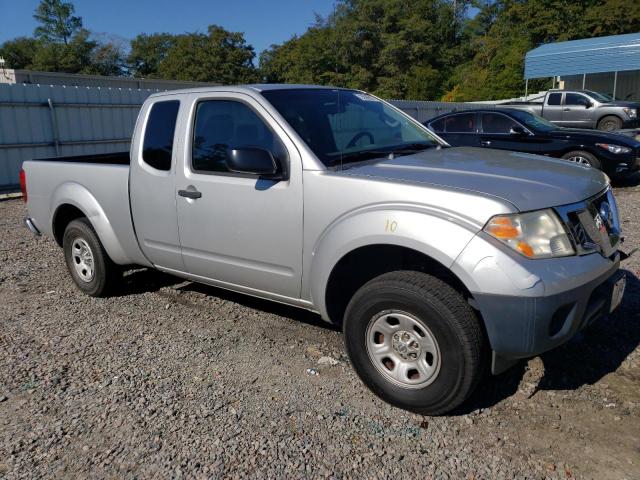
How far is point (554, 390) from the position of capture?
3438mm

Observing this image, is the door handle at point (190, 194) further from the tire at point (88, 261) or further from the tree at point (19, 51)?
the tree at point (19, 51)

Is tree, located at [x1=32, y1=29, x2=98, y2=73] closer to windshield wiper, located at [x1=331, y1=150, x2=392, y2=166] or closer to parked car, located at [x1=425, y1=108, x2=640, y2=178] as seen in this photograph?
parked car, located at [x1=425, y1=108, x2=640, y2=178]

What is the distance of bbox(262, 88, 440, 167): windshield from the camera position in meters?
3.71

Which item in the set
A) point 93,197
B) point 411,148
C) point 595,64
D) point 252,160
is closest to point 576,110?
point 595,64

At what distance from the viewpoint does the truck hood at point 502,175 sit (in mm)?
2936

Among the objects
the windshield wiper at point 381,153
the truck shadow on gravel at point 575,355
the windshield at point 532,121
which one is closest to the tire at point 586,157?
the windshield at point 532,121

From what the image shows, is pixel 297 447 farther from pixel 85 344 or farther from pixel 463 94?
pixel 463 94

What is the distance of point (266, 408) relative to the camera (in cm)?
332

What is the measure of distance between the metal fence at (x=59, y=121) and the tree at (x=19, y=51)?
78213mm

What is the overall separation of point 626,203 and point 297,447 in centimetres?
832

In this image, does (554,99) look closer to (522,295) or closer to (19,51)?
(522,295)

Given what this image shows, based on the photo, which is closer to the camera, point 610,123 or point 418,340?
point 418,340

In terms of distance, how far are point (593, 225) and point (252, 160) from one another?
1981 mm

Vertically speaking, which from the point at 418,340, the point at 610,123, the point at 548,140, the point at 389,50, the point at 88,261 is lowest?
the point at 88,261
